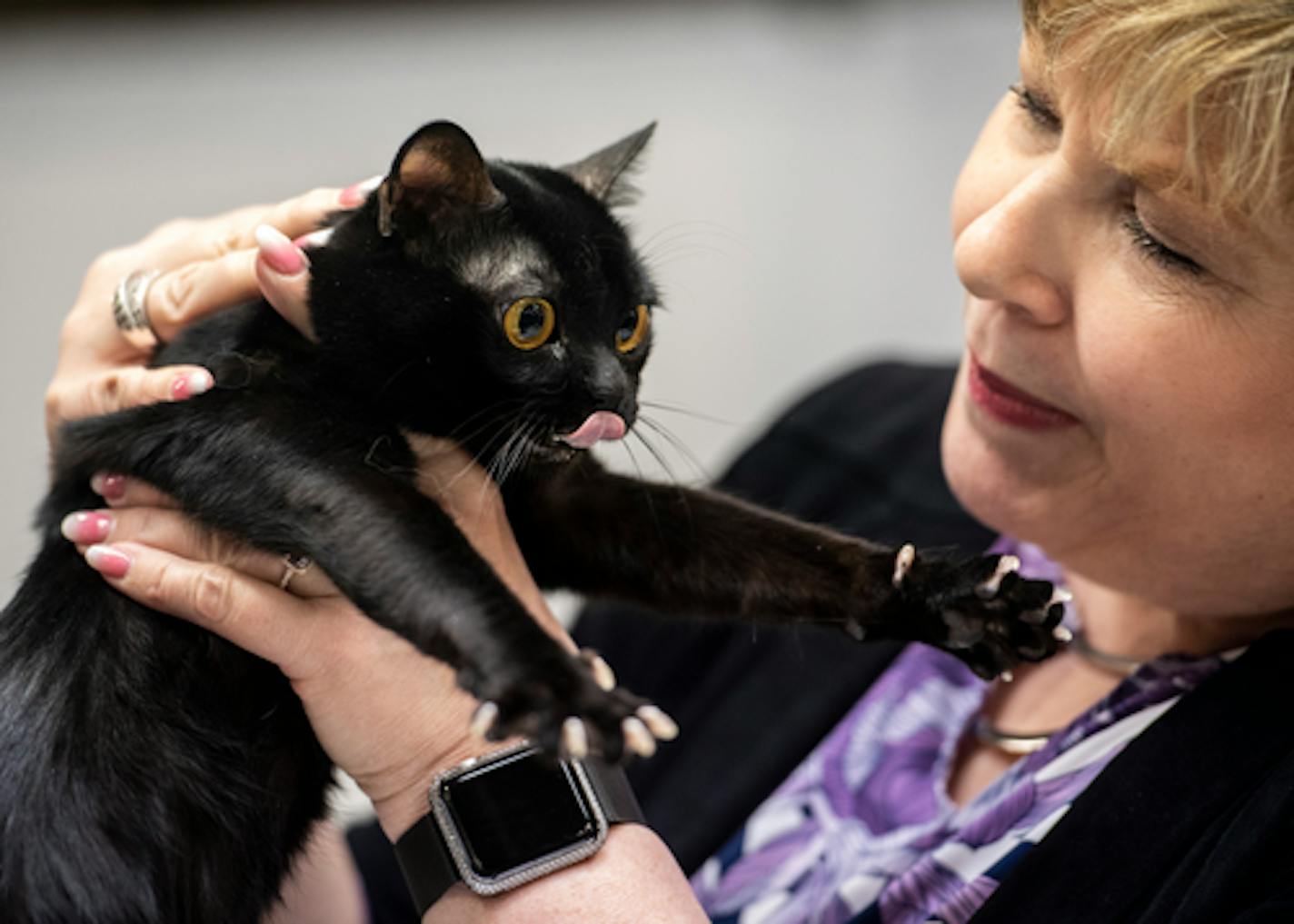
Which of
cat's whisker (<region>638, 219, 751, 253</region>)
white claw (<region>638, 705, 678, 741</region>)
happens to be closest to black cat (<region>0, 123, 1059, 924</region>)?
white claw (<region>638, 705, 678, 741</region>)

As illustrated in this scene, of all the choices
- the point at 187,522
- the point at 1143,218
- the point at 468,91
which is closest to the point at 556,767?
the point at 187,522

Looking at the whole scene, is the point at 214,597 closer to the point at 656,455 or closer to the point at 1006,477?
the point at 656,455

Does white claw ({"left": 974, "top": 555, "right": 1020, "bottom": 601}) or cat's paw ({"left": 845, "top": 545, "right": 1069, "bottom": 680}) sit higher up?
white claw ({"left": 974, "top": 555, "right": 1020, "bottom": 601})

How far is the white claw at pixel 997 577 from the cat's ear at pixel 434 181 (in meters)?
0.48

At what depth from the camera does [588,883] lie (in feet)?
3.20

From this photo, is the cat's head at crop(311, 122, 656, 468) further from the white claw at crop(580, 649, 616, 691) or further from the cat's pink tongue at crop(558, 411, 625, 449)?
the white claw at crop(580, 649, 616, 691)

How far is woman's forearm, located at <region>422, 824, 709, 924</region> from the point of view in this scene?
3.15ft

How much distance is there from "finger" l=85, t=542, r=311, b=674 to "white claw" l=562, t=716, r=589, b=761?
282 mm

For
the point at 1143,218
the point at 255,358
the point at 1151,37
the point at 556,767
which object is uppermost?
the point at 1151,37

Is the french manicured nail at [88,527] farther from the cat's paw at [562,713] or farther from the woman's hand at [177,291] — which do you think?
the cat's paw at [562,713]

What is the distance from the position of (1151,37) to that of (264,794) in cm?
84

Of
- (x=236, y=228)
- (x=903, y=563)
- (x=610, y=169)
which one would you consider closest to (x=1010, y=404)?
(x=903, y=563)

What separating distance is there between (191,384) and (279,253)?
12 cm

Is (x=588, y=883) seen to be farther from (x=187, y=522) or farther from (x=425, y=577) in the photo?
(x=187, y=522)
